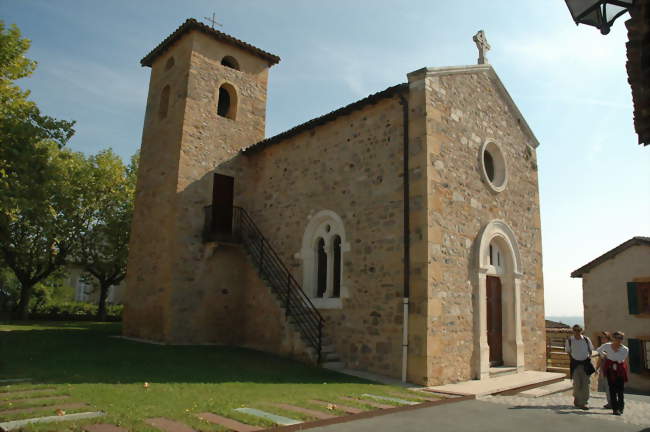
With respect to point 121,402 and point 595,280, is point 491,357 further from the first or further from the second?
point 595,280

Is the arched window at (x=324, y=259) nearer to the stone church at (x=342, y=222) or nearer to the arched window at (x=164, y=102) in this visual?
the stone church at (x=342, y=222)

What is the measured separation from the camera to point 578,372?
26.9ft

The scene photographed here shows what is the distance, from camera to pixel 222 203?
15203 millimetres

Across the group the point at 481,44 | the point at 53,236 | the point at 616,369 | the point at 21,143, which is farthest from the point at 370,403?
the point at 53,236

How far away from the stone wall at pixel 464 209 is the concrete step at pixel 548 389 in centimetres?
119

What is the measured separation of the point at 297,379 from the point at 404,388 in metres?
2.04

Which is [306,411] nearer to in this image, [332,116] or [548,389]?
[548,389]

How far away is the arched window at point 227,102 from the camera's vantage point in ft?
53.7

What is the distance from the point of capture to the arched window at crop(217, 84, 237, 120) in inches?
644

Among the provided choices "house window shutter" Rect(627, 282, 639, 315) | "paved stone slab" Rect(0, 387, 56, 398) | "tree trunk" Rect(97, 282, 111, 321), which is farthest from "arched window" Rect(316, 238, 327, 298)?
"tree trunk" Rect(97, 282, 111, 321)

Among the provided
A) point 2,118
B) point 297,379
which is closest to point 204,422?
point 297,379

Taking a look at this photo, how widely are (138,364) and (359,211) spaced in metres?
5.90

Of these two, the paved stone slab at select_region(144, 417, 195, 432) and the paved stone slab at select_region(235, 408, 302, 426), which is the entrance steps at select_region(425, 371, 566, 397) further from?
the paved stone slab at select_region(144, 417, 195, 432)

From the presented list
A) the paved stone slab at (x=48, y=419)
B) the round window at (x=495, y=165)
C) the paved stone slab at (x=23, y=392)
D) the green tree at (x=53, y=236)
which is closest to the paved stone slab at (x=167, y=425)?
the paved stone slab at (x=48, y=419)
